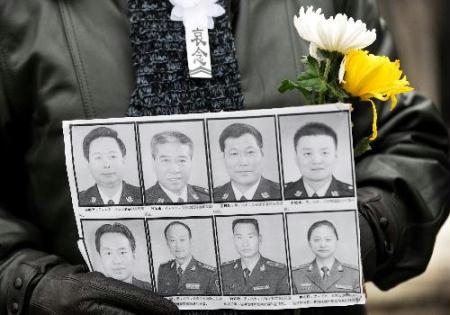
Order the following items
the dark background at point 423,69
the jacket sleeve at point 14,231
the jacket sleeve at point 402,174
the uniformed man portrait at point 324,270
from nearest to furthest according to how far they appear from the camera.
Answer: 1. the uniformed man portrait at point 324,270
2. the jacket sleeve at point 14,231
3. the jacket sleeve at point 402,174
4. the dark background at point 423,69

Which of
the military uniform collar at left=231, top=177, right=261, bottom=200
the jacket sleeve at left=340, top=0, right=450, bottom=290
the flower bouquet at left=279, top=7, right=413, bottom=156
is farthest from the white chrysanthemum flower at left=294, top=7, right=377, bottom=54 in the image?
the jacket sleeve at left=340, top=0, right=450, bottom=290

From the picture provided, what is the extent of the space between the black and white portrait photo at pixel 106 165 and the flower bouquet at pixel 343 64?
9.4 inches

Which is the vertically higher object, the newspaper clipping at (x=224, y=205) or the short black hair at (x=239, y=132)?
the short black hair at (x=239, y=132)

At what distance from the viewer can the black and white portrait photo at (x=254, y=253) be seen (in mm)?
1155

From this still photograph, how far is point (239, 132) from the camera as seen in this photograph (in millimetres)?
1128

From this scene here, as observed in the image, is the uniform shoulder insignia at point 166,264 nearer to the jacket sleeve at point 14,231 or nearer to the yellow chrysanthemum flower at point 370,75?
the jacket sleeve at point 14,231

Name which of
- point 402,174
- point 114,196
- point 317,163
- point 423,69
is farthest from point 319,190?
point 423,69

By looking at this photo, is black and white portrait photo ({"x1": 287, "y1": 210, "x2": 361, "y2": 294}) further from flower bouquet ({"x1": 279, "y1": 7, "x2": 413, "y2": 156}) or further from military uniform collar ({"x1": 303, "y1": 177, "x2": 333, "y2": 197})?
flower bouquet ({"x1": 279, "y1": 7, "x2": 413, "y2": 156})

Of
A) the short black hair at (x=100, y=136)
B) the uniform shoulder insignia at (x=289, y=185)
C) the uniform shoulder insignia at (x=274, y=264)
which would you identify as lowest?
the uniform shoulder insignia at (x=274, y=264)

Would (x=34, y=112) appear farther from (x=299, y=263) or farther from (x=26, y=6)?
(x=299, y=263)

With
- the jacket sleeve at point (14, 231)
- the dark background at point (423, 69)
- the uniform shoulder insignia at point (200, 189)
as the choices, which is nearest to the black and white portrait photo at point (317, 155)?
the uniform shoulder insignia at point (200, 189)

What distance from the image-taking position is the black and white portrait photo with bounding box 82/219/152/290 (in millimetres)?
1175

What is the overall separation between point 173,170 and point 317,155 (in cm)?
19

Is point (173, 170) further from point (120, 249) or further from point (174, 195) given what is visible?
point (120, 249)
